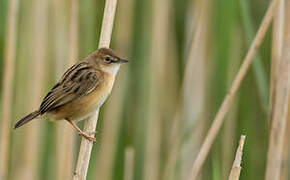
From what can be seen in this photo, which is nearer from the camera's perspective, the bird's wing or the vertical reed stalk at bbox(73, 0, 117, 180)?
the vertical reed stalk at bbox(73, 0, 117, 180)

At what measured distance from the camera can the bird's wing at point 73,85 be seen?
2.76 metres

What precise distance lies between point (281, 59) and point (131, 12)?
1060mm

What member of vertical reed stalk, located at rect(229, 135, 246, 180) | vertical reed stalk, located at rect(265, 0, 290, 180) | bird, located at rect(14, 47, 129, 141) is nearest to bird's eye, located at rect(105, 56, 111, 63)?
bird, located at rect(14, 47, 129, 141)

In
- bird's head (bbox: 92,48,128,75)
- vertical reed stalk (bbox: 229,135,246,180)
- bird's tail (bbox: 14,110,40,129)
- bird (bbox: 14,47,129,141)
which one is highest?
bird's head (bbox: 92,48,128,75)

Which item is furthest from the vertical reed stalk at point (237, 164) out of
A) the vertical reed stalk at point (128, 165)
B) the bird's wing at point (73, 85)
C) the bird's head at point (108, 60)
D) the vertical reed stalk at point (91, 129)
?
the bird's wing at point (73, 85)

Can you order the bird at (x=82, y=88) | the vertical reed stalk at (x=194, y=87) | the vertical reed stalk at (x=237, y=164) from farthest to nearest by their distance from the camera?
the vertical reed stalk at (x=194, y=87) → the bird at (x=82, y=88) → the vertical reed stalk at (x=237, y=164)

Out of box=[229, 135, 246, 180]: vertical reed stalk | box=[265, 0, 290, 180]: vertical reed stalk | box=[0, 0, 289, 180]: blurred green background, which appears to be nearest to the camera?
box=[229, 135, 246, 180]: vertical reed stalk

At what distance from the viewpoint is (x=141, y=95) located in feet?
10.6

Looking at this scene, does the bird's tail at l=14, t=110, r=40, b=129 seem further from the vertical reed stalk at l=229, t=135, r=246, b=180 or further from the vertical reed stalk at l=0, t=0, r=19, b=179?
the vertical reed stalk at l=229, t=135, r=246, b=180

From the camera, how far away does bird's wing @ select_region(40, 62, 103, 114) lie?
2.76 metres

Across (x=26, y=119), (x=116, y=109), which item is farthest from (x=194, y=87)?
(x=26, y=119)

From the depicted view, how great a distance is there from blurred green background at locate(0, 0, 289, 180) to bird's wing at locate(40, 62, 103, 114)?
109mm

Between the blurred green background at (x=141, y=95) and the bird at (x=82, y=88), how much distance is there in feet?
0.30

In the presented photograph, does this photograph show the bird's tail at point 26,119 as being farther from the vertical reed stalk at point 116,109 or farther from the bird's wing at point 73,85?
the vertical reed stalk at point 116,109
